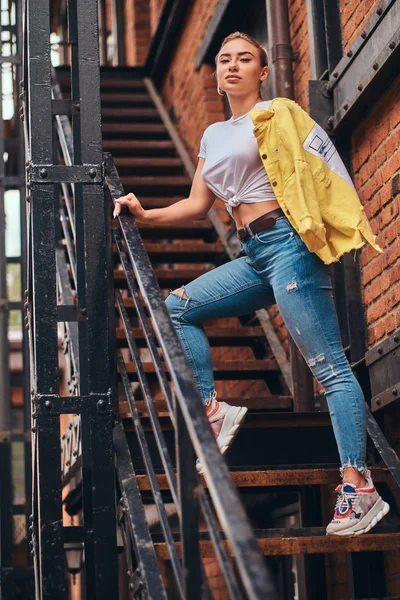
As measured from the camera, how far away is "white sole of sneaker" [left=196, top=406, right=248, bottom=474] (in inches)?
153

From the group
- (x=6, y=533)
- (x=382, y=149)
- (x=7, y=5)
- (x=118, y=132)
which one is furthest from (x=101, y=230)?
(x=118, y=132)

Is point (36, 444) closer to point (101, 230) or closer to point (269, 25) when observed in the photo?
point (101, 230)

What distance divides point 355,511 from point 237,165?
4.35ft

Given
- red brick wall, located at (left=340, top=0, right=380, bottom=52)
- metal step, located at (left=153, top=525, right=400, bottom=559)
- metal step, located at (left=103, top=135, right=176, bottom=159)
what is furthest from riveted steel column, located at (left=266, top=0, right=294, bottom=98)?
metal step, located at (left=153, top=525, right=400, bottom=559)

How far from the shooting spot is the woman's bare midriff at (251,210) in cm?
384

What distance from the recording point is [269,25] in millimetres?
6672

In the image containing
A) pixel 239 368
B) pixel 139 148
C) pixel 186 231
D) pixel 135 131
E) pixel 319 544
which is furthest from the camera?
pixel 135 131

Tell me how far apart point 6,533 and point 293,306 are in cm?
389

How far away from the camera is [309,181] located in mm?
3715

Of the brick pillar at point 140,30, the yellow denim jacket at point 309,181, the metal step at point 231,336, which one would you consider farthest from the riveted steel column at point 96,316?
the brick pillar at point 140,30

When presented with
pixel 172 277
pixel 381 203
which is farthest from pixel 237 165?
pixel 172 277

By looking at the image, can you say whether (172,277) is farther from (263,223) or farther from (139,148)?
(263,223)

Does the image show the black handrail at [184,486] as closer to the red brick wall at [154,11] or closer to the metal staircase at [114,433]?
the metal staircase at [114,433]

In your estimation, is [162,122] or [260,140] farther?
[162,122]
